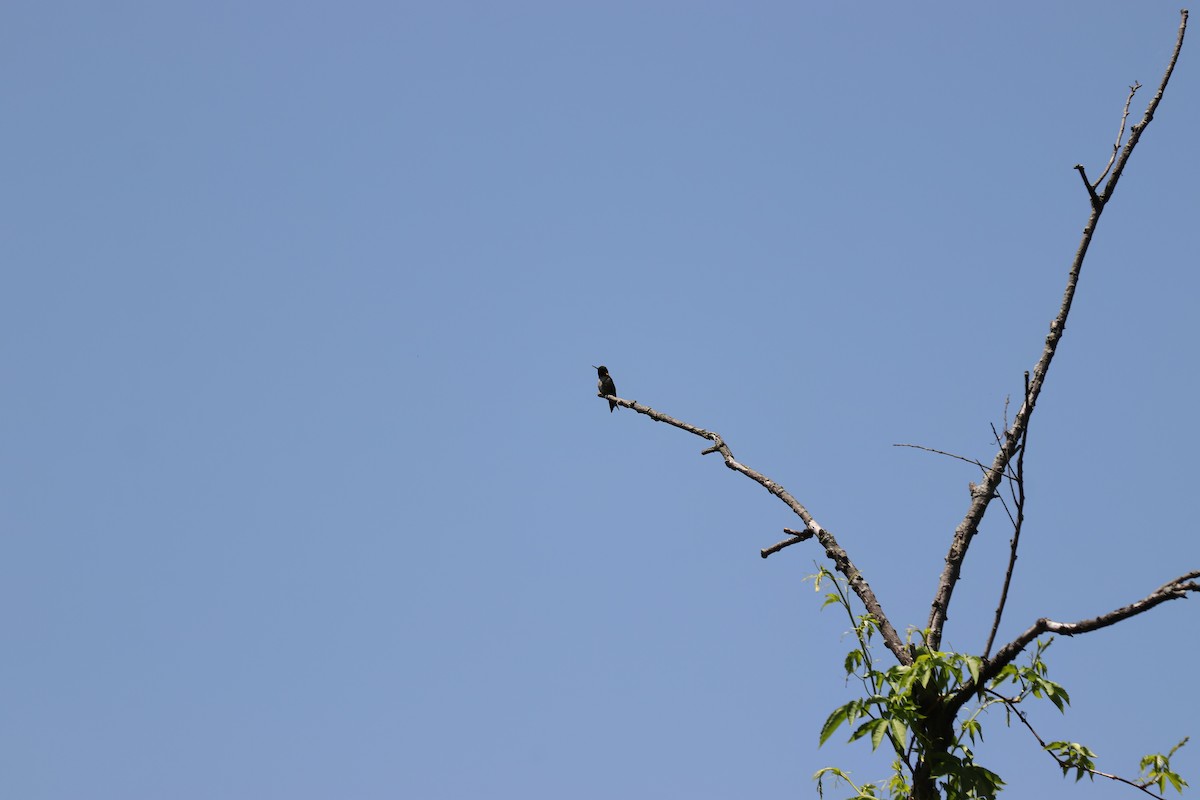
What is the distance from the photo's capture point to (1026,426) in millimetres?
5238

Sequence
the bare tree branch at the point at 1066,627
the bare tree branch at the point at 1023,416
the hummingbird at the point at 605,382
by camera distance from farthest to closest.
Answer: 1. the hummingbird at the point at 605,382
2. the bare tree branch at the point at 1023,416
3. the bare tree branch at the point at 1066,627

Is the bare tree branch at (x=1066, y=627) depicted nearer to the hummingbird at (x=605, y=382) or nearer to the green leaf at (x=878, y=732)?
the green leaf at (x=878, y=732)

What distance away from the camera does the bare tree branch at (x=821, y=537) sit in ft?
18.8

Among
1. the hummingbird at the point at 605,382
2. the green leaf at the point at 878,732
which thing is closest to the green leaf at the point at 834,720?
the green leaf at the point at 878,732

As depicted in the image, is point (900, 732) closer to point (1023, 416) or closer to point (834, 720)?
point (834, 720)

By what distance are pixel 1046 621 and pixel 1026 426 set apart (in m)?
0.86

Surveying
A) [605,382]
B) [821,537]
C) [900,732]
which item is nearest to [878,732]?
[900,732]

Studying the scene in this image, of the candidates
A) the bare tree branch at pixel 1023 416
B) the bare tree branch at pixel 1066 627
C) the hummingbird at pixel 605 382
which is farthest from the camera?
the hummingbird at pixel 605 382

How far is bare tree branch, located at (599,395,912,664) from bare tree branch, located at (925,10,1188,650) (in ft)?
0.59

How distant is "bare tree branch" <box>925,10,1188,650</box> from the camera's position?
5.61 metres

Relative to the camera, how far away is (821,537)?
20.8ft

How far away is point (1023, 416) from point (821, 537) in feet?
4.33

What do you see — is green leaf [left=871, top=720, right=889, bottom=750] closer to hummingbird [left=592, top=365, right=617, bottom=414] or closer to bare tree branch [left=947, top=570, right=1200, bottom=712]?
bare tree branch [left=947, top=570, right=1200, bottom=712]

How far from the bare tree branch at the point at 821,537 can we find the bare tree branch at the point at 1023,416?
18 centimetres
